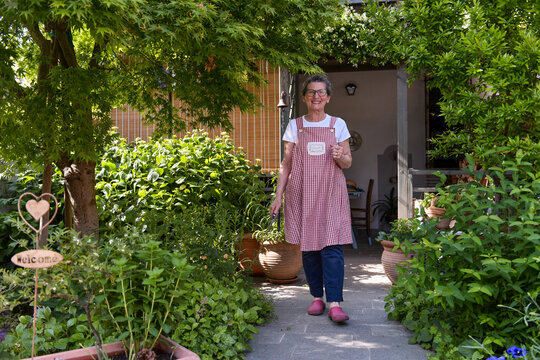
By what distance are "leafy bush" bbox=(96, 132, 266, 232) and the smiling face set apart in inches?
67.4

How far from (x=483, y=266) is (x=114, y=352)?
6.46ft

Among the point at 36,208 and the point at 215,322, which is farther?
the point at 215,322

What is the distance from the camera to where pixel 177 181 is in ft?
16.6

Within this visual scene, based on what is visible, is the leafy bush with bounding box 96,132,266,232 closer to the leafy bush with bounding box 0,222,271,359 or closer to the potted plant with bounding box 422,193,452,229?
the potted plant with bounding box 422,193,452,229

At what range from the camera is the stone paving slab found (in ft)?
9.50

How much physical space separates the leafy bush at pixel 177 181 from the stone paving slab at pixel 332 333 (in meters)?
1.11

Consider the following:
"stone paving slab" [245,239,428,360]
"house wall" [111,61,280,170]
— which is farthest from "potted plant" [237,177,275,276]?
"house wall" [111,61,280,170]

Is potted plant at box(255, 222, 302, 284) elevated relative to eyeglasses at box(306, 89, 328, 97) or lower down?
lower down

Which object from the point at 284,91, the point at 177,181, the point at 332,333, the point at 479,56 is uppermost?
the point at 284,91

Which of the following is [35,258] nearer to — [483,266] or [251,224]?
[483,266]

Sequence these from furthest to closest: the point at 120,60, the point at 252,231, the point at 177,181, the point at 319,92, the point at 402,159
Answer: the point at 402,159 < the point at 252,231 < the point at 177,181 < the point at 120,60 < the point at 319,92

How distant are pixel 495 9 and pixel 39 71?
304 centimetres

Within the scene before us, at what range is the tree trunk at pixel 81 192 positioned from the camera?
3.56 metres

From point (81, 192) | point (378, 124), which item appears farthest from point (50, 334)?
point (378, 124)
